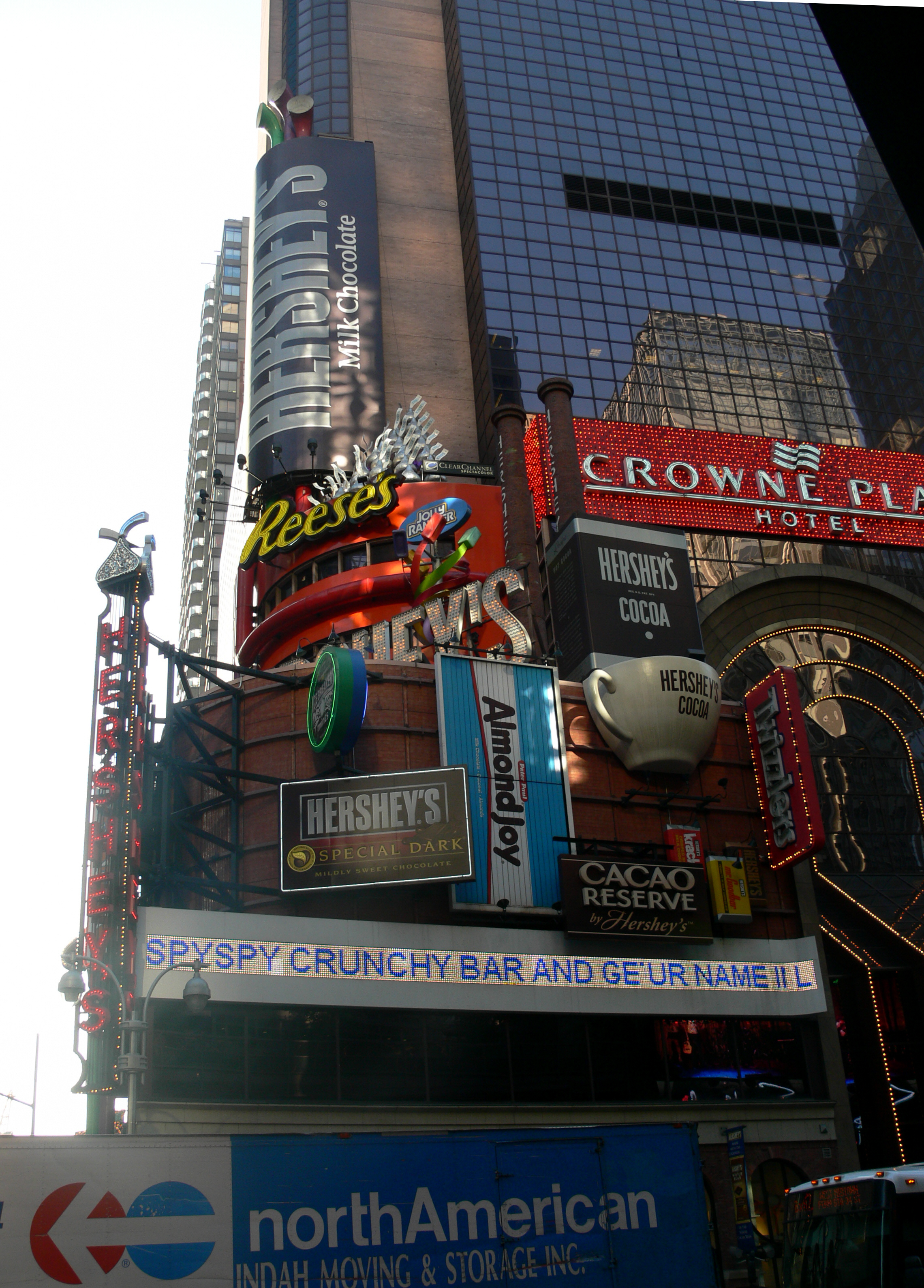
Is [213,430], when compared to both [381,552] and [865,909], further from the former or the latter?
[865,909]

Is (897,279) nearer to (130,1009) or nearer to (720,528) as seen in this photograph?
(720,528)

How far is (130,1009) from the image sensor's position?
27.6 metres

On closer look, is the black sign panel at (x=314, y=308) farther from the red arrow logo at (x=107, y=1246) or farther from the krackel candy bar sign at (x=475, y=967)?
the red arrow logo at (x=107, y=1246)

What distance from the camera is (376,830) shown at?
3188cm

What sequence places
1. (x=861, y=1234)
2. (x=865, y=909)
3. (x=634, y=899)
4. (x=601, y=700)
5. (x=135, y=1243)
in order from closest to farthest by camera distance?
1. (x=135, y=1243)
2. (x=861, y=1234)
3. (x=634, y=899)
4. (x=601, y=700)
5. (x=865, y=909)

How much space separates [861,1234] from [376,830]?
59.1ft

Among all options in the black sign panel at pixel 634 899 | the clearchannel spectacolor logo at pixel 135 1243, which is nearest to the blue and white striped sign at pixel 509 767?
the black sign panel at pixel 634 899

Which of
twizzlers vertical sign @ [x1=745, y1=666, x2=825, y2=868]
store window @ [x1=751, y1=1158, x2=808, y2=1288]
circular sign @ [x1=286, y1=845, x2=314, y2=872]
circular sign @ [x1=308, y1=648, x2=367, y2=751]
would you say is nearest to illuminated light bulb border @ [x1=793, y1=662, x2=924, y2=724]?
twizzlers vertical sign @ [x1=745, y1=666, x2=825, y2=868]

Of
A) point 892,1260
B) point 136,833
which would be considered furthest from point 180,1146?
point 136,833

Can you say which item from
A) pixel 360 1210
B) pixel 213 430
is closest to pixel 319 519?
pixel 360 1210

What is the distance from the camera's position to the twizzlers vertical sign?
35.7m

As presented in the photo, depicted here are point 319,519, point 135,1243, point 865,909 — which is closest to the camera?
point 135,1243

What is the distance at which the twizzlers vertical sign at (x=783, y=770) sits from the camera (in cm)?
3572

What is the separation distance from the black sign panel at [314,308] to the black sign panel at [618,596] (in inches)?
656
